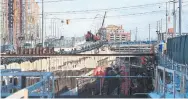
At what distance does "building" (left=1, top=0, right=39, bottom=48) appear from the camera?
51844mm

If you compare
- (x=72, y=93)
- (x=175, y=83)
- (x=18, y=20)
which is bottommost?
(x=72, y=93)

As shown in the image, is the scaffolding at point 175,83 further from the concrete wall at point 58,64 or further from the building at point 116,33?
the building at point 116,33

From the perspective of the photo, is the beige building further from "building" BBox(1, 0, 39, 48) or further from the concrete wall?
the concrete wall

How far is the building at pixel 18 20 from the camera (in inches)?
2041

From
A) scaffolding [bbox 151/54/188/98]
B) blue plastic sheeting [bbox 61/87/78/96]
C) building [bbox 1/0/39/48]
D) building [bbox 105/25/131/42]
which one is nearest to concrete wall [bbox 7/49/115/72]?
blue plastic sheeting [bbox 61/87/78/96]

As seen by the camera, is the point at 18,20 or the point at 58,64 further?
the point at 18,20

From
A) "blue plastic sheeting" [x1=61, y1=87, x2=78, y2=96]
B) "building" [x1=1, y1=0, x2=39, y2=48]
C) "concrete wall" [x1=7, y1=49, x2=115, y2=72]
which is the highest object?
"building" [x1=1, y1=0, x2=39, y2=48]

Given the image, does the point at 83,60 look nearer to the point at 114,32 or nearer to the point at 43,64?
the point at 43,64

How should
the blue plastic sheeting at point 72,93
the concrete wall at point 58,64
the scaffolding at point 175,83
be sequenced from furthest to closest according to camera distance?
the concrete wall at point 58,64
the blue plastic sheeting at point 72,93
the scaffolding at point 175,83

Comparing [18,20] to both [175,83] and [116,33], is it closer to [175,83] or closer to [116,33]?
[175,83]

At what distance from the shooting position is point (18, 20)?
194 ft

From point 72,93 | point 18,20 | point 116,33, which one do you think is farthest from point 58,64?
point 116,33

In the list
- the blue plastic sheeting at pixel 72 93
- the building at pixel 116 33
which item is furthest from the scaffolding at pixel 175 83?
the building at pixel 116 33

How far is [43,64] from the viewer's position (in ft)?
71.2
